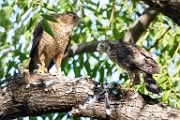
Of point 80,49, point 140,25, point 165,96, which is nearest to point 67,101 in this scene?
point 165,96

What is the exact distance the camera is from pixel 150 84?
4.97 meters

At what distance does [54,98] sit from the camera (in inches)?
153

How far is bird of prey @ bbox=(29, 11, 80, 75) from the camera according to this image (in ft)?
18.1

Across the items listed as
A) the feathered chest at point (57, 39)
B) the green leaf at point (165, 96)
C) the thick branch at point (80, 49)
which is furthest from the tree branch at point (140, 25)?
the green leaf at point (165, 96)

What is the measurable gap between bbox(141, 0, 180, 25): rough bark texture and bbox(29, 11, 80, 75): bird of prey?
2.88 feet

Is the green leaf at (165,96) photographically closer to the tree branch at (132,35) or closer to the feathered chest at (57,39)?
the feathered chest at (57,39)

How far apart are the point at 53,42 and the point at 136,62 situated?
946 mm

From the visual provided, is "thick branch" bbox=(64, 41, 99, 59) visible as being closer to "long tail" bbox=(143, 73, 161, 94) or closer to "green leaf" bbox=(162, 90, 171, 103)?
"long tail" bbox=(143, 73, 161, 94)

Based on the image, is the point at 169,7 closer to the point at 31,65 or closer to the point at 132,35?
the point at 132,35

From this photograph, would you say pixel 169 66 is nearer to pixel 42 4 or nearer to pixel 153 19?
pixel 153 19

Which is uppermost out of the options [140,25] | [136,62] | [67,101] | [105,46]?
[140,25]

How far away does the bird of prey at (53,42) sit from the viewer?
5512 mm

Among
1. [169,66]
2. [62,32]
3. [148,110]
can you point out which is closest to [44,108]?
[148,110]

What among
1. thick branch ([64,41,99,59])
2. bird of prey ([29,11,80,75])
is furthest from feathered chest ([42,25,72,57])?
thick branch ([64,41,99,59])
